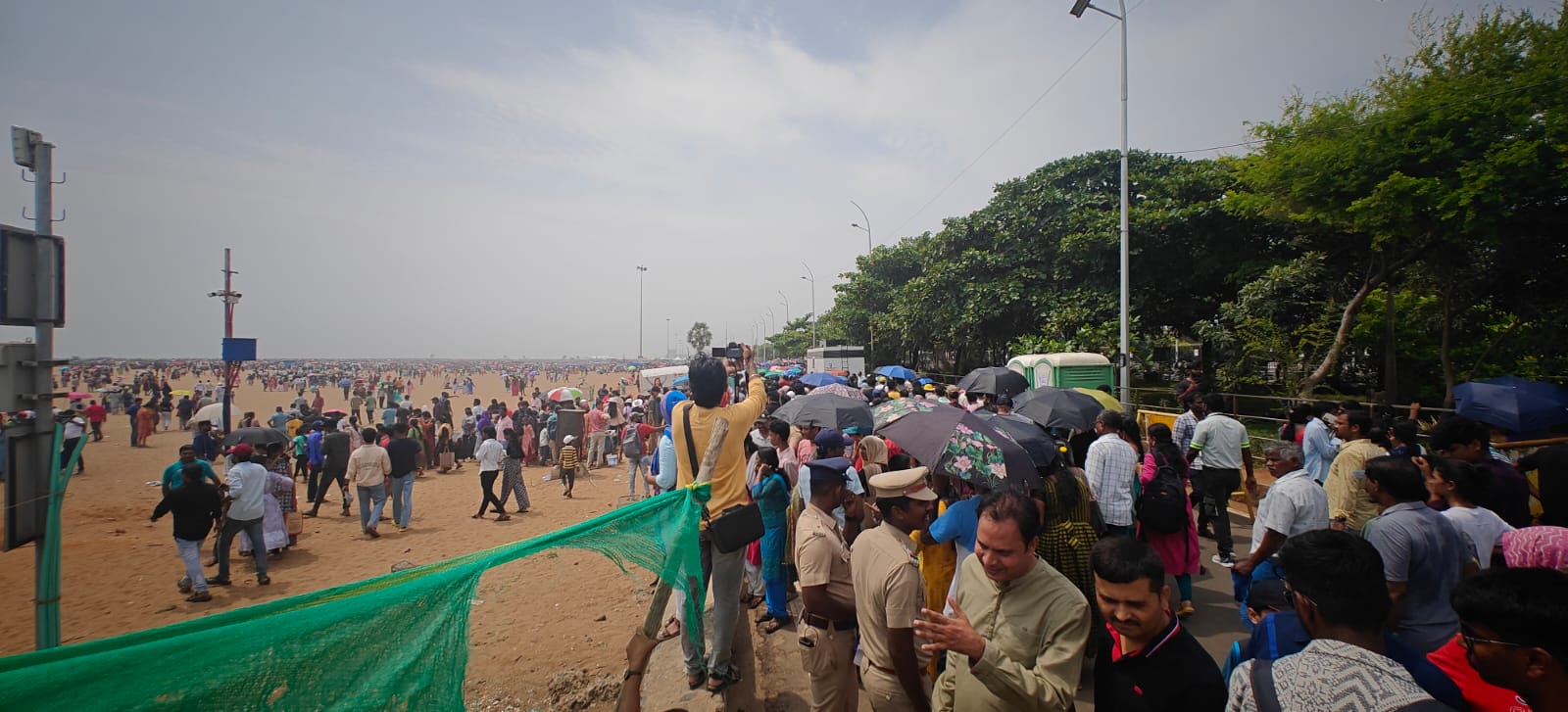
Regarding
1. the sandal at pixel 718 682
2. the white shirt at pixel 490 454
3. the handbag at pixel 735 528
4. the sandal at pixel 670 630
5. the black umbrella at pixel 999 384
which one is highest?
the black umbrella at pixel 999 384

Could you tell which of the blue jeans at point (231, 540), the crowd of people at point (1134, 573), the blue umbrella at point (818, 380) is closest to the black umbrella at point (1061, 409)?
the crowd of people at point (1134, 573)

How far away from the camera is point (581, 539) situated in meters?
2.34

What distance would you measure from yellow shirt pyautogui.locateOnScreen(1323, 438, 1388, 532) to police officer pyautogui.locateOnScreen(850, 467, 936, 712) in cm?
354

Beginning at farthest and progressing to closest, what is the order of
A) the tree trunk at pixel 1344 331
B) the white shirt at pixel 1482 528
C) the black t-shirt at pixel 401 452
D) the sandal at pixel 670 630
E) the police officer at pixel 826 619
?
the tree trunk at pixel 1344 331, the black t-shirt at pixel 401 452, the sandal at pixel 670 630, the white shirt at pixel 1482 528, the police officer at pixel 826 619

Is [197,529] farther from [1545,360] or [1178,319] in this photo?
[1178,319]

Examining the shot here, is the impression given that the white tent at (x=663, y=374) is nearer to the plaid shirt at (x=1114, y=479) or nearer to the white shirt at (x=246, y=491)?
the white shirt at (x=246, y=491)

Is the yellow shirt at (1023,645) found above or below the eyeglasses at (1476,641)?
below

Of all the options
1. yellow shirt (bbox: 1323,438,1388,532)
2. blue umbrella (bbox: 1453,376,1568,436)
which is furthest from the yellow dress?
blue umbrella (bbox: 1453,376,1568,436)

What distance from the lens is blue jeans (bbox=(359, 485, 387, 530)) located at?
9.13m

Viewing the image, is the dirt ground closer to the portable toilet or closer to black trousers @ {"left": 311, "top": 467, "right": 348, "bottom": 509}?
black trousers @ {"left": 311, "top": 467, "right": 348, "bottom": 509}

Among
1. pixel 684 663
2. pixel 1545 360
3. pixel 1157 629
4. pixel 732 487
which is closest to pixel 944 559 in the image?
pixel 732 487

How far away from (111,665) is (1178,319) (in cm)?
2318

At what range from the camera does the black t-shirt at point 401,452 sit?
9352mm

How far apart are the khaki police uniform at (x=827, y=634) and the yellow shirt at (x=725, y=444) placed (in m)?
0.80
